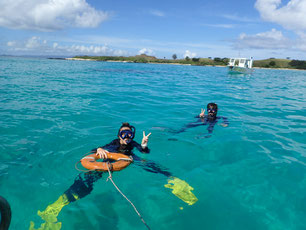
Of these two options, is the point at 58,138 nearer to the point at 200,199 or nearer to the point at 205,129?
the point at 200,199

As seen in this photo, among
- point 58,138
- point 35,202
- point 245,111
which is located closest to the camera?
point 35,202

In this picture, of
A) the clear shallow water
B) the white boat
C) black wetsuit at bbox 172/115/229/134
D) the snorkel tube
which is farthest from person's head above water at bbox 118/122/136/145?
the white boat

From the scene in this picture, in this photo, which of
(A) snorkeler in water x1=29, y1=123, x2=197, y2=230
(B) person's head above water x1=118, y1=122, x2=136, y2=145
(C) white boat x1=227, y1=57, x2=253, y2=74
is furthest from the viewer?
(C) white boat x1=227, y1=57, x2=253, y2=74

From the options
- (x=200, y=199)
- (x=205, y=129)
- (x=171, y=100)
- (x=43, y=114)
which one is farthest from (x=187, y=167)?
(x=171, y=100)

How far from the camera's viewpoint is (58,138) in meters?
6.34

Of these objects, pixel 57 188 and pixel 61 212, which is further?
Answer: pixel 57 188

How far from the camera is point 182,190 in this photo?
4145 mm

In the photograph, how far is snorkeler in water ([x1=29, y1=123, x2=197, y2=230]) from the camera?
3.48 m

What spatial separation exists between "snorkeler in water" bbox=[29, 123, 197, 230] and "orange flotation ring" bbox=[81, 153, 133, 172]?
0.68 feet

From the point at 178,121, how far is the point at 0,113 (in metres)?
7.46

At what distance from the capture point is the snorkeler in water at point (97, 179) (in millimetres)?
3478

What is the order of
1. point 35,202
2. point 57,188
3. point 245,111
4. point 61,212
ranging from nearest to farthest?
point 61,212
point 35,202
point 57,188
point 245,111

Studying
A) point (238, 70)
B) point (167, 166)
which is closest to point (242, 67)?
point (238, 70)

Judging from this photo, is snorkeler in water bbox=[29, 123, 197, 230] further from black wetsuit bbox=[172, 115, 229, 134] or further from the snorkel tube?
black wetsuit bbox=[172, 115, 229, 134]
